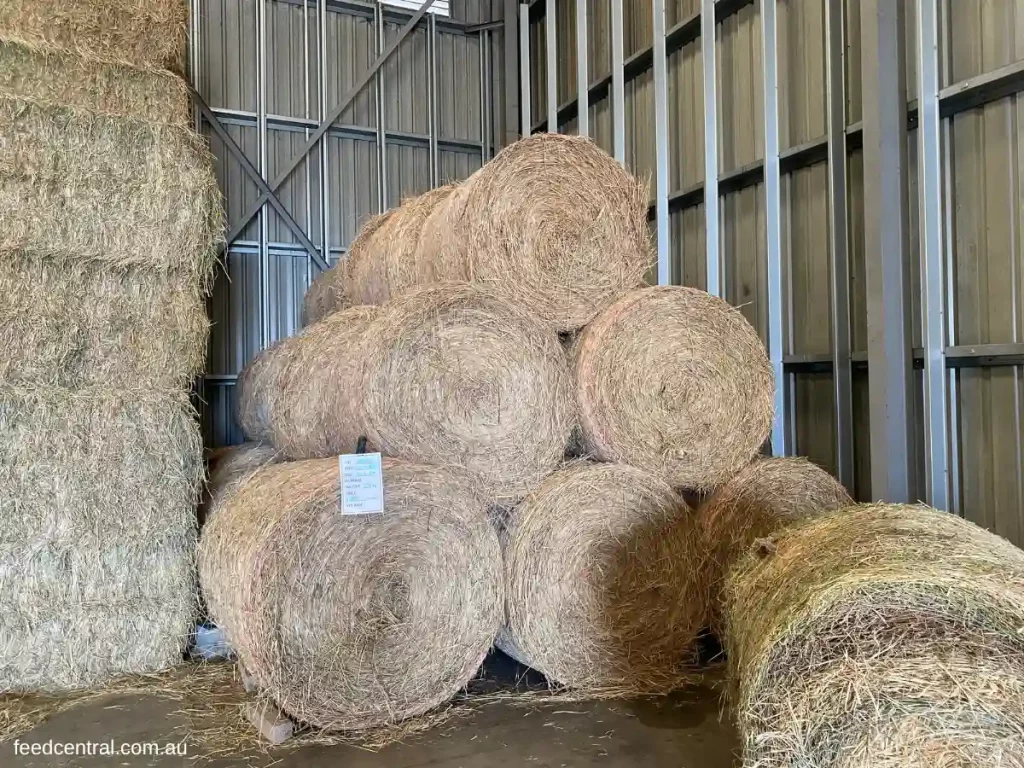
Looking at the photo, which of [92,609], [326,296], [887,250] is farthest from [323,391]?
[887,250]

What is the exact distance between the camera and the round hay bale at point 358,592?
277 centimetres

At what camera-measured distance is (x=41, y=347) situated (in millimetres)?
3510

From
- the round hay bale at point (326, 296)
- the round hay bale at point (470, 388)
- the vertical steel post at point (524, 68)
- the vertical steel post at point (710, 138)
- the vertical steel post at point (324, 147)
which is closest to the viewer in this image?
the round hay bale at point (470, 388)

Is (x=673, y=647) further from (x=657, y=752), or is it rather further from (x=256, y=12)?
(x=256, y=12)

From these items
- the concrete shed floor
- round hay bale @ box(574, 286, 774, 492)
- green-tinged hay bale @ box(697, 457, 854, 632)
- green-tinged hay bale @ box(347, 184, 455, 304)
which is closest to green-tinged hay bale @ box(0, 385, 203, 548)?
the concrete shed floor

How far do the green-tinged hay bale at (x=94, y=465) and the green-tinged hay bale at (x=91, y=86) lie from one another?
1.20 metres

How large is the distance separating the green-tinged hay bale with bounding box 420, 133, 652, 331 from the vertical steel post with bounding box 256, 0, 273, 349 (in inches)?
114

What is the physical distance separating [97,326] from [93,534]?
880 millimetres

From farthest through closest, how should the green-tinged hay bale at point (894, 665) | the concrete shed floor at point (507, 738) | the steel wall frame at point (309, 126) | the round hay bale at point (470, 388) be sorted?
the steel wall frame at point (309, 126)
the round hay bale at point (470, 388)
the concrete shed floor at point (507, 738)
the green-tinged hay bale at point (894, 665)

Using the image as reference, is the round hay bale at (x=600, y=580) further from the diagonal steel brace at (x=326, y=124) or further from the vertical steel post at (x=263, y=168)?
the diagonal steel brace at (x=326, y=124)

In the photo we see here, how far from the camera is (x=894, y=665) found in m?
1.83

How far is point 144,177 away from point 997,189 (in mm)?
3484

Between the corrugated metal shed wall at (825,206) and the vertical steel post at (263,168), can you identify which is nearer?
the corrugated metal shed wall at (825,206)

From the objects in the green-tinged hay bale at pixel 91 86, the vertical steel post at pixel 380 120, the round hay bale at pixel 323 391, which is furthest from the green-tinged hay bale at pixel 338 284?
the green-tinged hay bale at pixel 91 86
